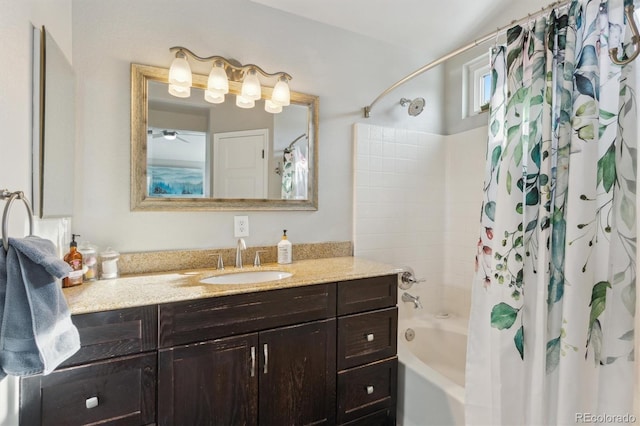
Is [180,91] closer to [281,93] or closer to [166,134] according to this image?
[166,134]

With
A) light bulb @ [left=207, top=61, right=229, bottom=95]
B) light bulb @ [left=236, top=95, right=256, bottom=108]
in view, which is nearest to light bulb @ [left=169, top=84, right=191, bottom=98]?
light bulb @ [left=207, top=61, right=229, bottom=95]

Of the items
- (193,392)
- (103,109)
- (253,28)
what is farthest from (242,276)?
(253,28)

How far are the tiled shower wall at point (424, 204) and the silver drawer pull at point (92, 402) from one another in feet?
5.07

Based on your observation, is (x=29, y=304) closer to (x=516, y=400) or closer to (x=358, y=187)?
(x=516, y=400)

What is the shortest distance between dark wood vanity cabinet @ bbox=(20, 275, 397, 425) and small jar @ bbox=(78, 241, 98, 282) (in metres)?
0.40

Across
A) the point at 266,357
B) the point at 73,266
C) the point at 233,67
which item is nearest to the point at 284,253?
the point at 266,357

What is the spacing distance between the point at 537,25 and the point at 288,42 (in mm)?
1324

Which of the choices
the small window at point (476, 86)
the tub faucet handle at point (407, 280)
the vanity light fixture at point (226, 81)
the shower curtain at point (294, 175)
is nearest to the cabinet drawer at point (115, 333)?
the shower curtain at point (294, 175)

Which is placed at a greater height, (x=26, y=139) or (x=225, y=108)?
(x=225, y=108)

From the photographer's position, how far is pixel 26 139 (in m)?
1.04

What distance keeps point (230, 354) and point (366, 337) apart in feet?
2.27

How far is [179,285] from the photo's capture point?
137 cm

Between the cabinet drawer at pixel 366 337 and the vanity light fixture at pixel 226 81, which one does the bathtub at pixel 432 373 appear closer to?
the cabinet drawer at pixel 366 337

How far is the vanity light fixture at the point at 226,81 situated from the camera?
5.28 feet
